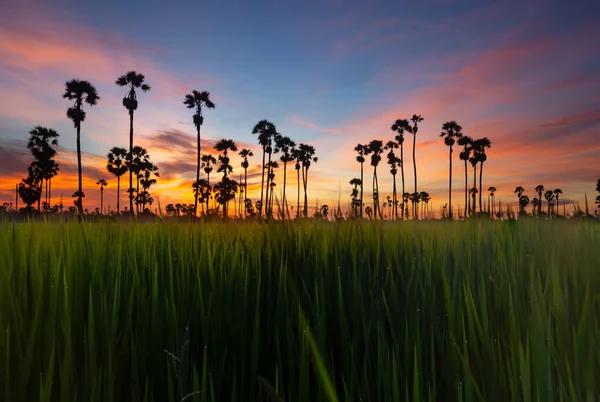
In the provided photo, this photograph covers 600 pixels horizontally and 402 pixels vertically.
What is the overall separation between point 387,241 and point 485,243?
2.65 feet

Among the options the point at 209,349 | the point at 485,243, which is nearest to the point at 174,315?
the point at 209,349

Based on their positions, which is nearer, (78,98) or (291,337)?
(291,337)

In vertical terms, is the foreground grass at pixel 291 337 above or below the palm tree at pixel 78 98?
below

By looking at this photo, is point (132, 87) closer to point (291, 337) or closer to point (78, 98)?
point (78, 98)

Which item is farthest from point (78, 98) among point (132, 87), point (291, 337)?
point (291, 337)

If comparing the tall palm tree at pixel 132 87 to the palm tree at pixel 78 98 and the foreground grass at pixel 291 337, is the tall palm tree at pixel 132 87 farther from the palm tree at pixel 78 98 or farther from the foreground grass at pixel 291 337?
the foreground grass at pixel 291 337

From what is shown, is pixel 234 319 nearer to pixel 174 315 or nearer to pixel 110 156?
pixel 174 315

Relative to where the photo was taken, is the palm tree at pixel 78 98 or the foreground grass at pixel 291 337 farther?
the palm tree at pixel 78 98

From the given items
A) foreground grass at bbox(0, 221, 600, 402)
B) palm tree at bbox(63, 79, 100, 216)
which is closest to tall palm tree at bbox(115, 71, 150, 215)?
palm tree at bbox(63, 79, 100, 216)

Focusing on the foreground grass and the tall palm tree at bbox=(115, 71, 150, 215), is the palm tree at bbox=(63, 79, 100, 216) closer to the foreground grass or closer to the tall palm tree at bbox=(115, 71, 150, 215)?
the tall palm tree at bbox=(115, 71, 150, 215)

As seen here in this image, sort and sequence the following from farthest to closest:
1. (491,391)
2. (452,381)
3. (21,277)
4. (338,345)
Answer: (21,277) → (338,345) → (452,381) → (491,391)

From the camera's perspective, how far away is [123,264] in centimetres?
238

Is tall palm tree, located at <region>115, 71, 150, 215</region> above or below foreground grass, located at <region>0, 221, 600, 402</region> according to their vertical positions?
above

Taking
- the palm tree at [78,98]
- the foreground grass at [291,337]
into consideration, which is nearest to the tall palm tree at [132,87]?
the palm tree at [78,98]
